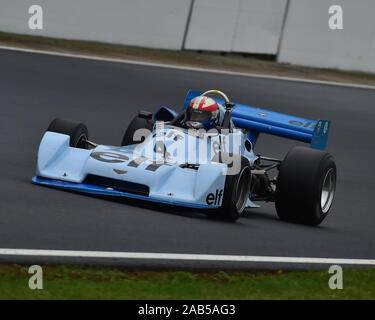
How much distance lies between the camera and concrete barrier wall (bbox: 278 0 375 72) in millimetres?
20281

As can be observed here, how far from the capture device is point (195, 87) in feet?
55.9

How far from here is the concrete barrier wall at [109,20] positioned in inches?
722

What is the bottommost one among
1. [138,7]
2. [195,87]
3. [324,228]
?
[324,228]

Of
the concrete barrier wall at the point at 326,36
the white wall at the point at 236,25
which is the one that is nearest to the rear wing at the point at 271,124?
the white wall at the point at 236,25

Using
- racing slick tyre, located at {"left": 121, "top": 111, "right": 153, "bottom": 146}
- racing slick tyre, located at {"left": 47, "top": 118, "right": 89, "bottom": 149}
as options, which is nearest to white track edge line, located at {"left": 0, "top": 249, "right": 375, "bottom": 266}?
racing slick tyre, located at {"left": 47, "top": 118, "right": 89, "bottom": 149}

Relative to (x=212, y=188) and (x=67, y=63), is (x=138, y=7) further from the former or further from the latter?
(x=212, y=188)

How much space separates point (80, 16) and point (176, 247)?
12058 millimetres

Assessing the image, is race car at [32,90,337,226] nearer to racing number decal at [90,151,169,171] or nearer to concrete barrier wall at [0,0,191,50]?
racing number decal at [90,151,169,171]

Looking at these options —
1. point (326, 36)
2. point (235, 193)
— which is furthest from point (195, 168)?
point (326, 36)

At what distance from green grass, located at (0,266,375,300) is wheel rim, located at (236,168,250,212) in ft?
5.72

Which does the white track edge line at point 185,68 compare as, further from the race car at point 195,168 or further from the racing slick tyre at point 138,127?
the race car at point 195,168

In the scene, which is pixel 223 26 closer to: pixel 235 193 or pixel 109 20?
pixel 109 20

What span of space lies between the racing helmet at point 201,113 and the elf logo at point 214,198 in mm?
1390
